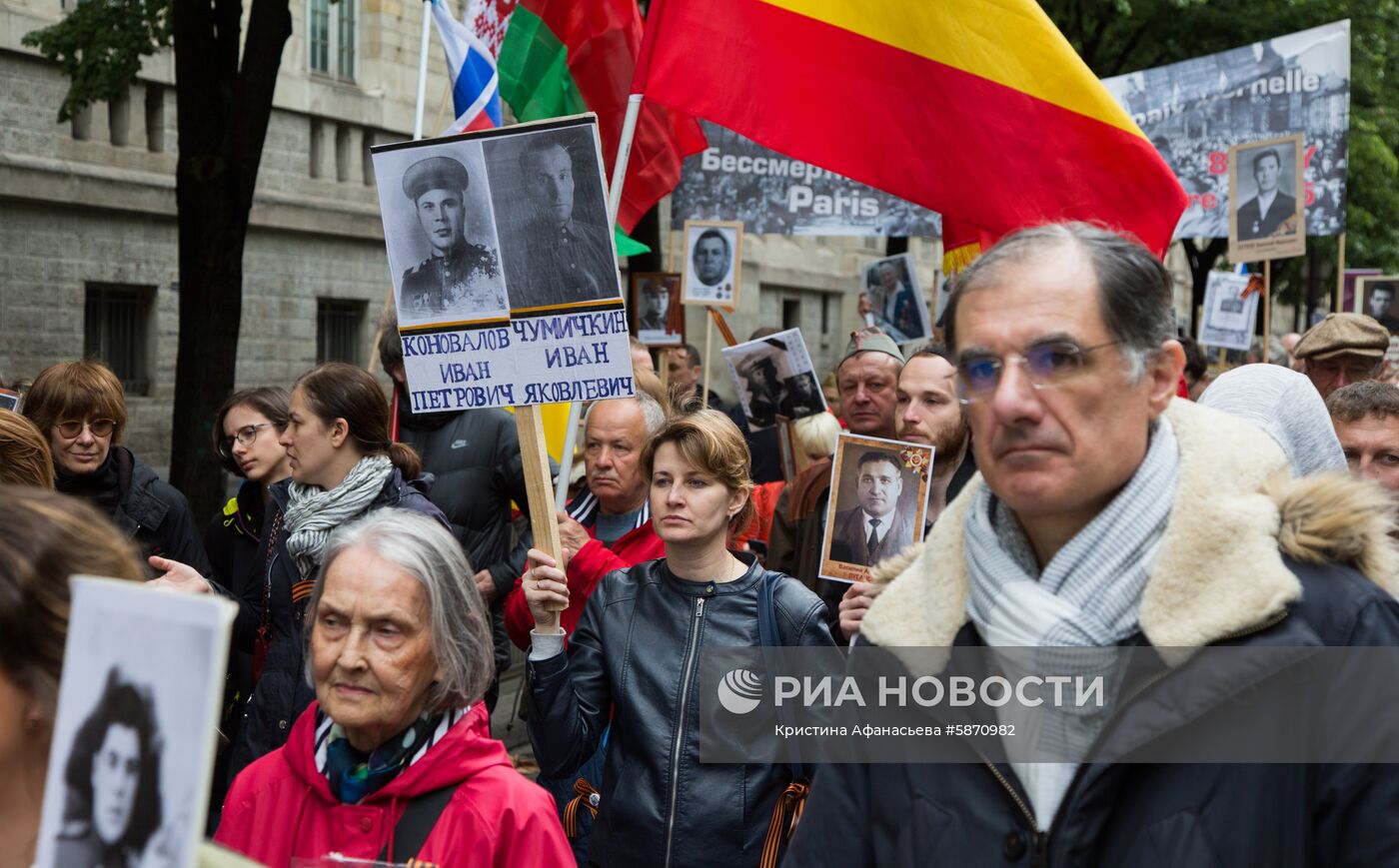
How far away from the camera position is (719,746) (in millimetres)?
3699

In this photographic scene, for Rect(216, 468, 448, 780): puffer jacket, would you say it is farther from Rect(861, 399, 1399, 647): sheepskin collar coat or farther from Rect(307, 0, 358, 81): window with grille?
Rect(307, 0, 358, 81): window with grille

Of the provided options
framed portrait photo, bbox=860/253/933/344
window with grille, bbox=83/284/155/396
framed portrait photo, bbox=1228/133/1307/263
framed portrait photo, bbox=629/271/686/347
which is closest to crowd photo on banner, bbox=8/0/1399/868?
framed portrait photo, bbox=1228/133/1307/263

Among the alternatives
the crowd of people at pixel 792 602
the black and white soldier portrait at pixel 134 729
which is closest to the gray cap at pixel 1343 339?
the crowd of people at pixel 792 602

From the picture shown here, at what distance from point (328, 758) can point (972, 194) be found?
3.34m

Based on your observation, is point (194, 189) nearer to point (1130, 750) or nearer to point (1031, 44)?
point (1031, 44)

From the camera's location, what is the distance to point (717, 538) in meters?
4.03

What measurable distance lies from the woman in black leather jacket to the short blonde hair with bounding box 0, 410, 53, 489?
5.00 feet

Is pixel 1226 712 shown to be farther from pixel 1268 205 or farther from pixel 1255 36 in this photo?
pixel 1255 36

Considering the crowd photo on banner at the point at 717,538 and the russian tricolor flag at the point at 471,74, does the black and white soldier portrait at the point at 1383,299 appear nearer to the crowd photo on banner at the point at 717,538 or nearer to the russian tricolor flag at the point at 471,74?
the crowd photo on banner at the point at 717,538

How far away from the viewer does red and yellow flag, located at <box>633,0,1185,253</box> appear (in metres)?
5.17

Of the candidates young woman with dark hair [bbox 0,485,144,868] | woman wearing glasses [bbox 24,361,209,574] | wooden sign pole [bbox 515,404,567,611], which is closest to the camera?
young woman with dark hair [bbox 0,485,144,868]

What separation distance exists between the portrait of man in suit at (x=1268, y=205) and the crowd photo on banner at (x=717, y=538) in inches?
88.6

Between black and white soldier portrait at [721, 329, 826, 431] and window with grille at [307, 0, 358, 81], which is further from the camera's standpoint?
window with grille at [307, 0, 358, 81]

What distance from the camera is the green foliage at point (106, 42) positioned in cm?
1092
